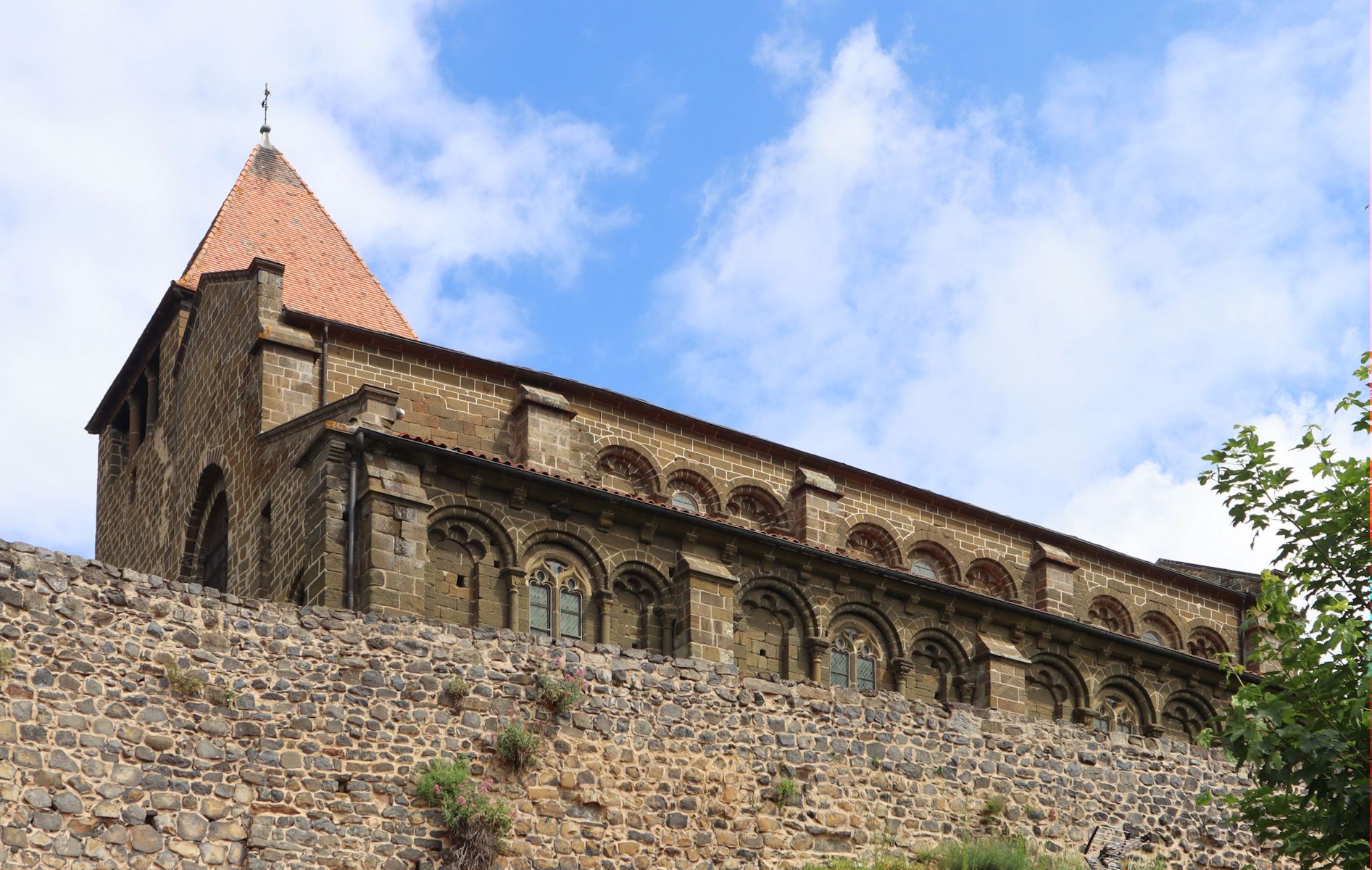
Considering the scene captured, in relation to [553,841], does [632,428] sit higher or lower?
higher

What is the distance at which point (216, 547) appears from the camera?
1265 inches

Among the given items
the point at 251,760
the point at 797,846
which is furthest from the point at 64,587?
the point at 797,846

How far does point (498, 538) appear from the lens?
28.1 metres

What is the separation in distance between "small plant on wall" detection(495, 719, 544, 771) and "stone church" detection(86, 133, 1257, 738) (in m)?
1.90

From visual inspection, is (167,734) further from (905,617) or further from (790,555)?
(905,617)

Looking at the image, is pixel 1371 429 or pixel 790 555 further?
pixel 790 555

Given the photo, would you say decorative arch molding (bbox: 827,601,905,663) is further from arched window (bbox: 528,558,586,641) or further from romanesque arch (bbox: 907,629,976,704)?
arched window (bbox: 528,558,586,641)

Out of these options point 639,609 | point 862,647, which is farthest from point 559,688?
point 862,647

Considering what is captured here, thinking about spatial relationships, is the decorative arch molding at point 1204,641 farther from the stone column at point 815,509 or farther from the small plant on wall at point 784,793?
the small plant on wall at point 784,793

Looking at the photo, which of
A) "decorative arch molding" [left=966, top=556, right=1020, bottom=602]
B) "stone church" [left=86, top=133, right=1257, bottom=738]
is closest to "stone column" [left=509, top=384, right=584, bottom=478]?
"stone church" [left=86, top=133, right=1257, bottom=738]

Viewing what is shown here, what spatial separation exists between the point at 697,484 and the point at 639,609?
6.17 meters

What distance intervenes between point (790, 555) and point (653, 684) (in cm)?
819

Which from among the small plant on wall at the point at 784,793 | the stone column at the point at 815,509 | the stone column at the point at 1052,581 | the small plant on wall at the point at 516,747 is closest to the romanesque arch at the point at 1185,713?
the stone column at the point at 1052,581

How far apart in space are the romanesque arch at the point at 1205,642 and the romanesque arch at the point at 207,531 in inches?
814
